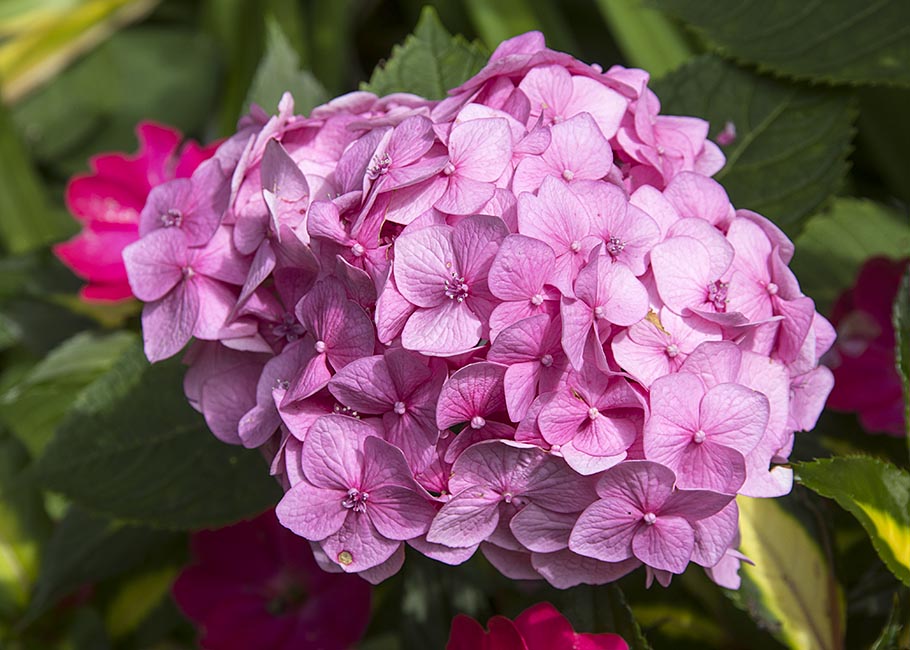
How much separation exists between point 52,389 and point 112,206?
0.19 meters

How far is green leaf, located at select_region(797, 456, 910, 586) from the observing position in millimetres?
499

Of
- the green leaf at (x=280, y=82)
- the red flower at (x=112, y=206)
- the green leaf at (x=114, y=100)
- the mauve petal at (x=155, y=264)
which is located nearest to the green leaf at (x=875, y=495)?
the mauve petal at (x=155, y=264)

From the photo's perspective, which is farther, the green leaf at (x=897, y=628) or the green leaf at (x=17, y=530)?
the green leaf at (x=17, y=530)

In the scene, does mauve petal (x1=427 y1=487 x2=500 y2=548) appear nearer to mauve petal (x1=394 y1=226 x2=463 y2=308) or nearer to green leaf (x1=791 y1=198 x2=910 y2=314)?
mauve petal (x1=394 y1=226 x2=463 y2=308)

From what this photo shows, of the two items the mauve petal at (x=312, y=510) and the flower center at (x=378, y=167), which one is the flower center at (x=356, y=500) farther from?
the flower center at (x=378, y=167)

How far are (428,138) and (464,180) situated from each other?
3 centimetres

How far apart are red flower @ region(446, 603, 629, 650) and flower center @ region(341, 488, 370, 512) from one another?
102 millimetres

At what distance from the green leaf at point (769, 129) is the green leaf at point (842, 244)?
0.53ft

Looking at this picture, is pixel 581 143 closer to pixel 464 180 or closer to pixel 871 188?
pixel 464 180

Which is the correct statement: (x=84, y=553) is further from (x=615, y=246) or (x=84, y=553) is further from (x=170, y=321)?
(x=615, y=246)

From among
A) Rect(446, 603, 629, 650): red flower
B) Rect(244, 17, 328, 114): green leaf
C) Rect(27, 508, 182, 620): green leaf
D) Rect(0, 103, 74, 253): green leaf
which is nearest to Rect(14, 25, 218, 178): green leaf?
Rect(0, 103, 74, 253): green leaf

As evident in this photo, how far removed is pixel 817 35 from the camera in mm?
717

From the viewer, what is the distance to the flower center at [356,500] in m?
0.47

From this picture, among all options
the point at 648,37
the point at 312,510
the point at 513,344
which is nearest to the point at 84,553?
the point at 312,510
